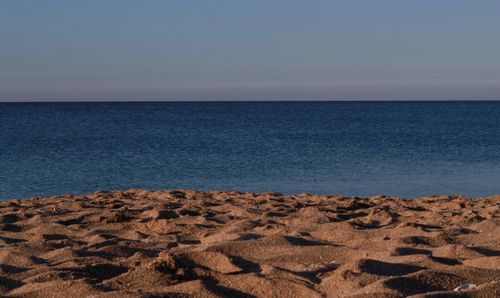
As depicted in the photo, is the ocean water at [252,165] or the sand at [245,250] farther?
the ocean water at [252,165]

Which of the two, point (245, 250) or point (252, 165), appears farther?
point (252, 165)

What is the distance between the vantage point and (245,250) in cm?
547

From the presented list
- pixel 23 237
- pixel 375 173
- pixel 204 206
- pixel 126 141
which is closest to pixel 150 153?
pixel 126 141

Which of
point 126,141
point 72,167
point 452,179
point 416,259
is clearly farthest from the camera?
point 126,141

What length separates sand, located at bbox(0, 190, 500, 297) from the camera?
4223 mm

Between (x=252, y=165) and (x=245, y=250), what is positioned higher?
(x=245, y=250)

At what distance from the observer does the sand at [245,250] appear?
4223 millimetres

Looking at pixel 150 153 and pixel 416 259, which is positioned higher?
pixel 416 259

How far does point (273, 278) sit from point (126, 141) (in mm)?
32330

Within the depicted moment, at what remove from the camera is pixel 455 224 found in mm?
7402

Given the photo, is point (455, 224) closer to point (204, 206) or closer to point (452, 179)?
point (204, 206)

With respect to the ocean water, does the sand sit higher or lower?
higher

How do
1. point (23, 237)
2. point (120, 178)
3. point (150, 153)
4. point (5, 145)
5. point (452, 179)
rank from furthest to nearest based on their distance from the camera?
1. point (5, 145)
2. point (150, 153)
3. point (120, 178)
4. point (452, 179)
5. point (23, 237)

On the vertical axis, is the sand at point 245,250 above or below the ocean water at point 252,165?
above
